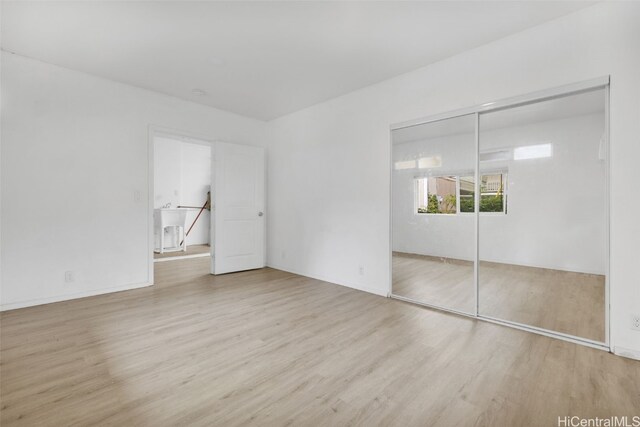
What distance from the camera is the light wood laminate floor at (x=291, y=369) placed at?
1505 millimetres

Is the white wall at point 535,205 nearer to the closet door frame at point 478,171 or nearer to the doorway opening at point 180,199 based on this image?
the closet door frame at point 478,171

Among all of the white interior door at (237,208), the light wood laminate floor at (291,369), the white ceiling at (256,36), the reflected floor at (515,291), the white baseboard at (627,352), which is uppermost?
the white ceiling at (256,36)

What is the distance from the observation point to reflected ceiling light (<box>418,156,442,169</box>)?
10.4ft

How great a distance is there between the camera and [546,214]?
8.55 ft

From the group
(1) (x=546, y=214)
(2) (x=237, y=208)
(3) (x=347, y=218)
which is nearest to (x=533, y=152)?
(1) (x=546, y=214)

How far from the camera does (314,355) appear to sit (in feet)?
6.89

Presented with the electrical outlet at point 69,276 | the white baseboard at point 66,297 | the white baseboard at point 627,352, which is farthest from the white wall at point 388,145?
the electrical outlet at point 69,276

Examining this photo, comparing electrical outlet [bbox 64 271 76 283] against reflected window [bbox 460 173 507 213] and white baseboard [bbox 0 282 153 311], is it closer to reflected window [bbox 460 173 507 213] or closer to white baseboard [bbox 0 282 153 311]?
white baseboard [bbox 0 282 153 311]

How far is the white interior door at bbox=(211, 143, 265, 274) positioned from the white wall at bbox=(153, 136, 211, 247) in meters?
3.08

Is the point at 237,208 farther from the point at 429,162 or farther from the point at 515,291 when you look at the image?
the point at 515,291

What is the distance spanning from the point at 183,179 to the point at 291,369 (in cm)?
710

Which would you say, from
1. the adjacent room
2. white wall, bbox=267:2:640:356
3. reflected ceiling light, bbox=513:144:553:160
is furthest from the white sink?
reflected ceiling light, bbox=513:144:553:160

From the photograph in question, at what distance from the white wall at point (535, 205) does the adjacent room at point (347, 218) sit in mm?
17

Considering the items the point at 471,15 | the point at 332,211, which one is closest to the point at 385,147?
the point at 332,211
